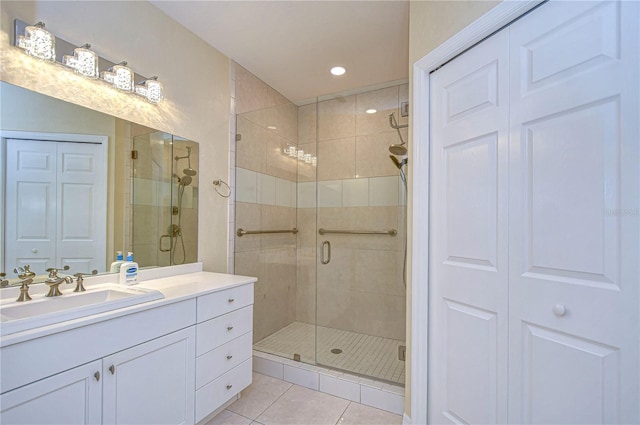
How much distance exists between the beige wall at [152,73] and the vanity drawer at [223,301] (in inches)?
24.1

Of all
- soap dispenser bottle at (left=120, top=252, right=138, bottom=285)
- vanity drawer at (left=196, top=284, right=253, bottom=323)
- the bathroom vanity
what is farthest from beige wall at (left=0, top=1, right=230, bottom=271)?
the bathroom vanity

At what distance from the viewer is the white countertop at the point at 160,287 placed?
970 millimetres

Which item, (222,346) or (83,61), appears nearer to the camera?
(83,61)

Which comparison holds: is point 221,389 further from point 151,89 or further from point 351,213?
point 151,89

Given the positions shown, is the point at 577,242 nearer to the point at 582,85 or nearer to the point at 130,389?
the point at 582,85

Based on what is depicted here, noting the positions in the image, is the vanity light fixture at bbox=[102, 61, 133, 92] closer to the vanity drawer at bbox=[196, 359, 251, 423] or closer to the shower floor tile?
the vanity drawer at bbox=[196, 359, 251, 423]

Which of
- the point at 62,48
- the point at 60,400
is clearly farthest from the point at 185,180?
the point at 60,400

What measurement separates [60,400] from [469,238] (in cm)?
176

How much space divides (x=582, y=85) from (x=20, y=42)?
2313 mm

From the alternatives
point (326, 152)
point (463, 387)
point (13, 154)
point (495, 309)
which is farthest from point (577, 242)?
point (13, 154)

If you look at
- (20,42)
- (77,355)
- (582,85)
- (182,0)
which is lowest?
(77,355)

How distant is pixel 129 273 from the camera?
161cm

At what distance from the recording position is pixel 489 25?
4.02 ft

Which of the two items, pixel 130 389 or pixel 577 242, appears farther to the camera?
pixel 130 389
